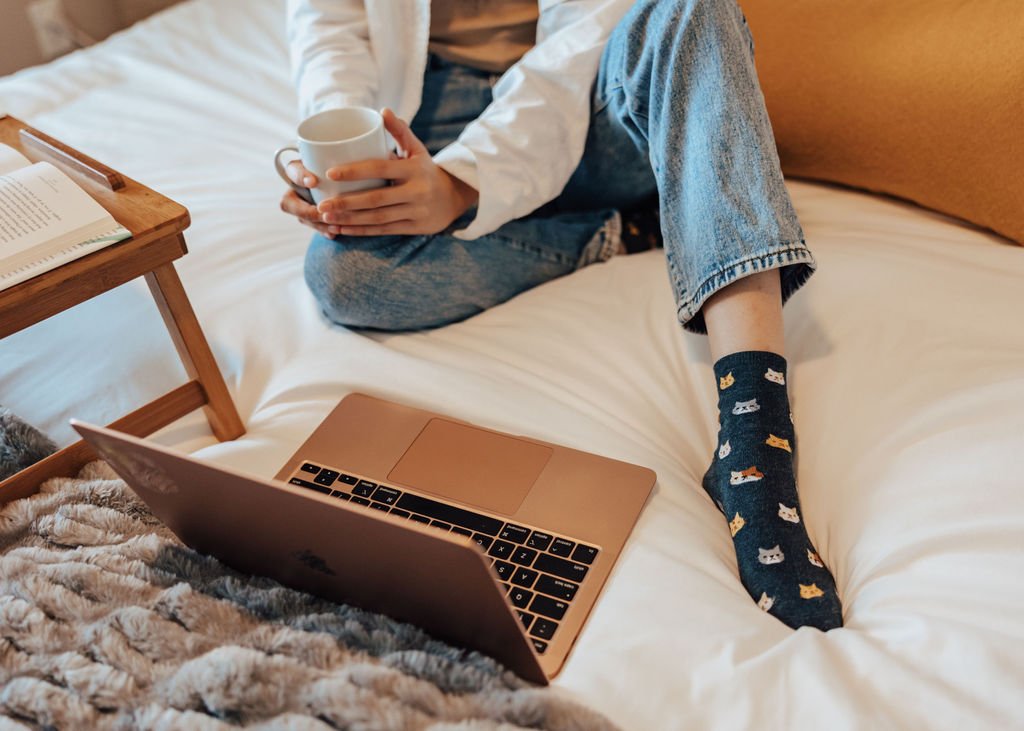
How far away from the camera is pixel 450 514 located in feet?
2.47

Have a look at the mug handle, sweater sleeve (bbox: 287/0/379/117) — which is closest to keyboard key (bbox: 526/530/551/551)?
the mug handle

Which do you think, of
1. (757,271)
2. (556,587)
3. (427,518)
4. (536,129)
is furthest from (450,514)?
(536,129)

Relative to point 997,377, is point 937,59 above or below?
above

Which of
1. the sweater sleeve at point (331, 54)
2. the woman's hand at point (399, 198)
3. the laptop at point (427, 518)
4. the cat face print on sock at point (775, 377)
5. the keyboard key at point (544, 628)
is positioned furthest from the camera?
the sweater sleeve at point (331, 54)

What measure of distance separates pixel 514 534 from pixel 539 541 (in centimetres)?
2

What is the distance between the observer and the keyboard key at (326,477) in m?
0.80

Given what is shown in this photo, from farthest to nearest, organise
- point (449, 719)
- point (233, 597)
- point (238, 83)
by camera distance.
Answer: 1. point (238, 83)
2. point (233, 597)
3. point (449, 719)

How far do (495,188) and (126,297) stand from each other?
502 mm

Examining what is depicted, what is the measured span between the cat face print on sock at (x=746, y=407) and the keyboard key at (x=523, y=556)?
0.71ft

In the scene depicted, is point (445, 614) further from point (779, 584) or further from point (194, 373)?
point (194, 373)

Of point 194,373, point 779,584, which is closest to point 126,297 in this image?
point 194,373

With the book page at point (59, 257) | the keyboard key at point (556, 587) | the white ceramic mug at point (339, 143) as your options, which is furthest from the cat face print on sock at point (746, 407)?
the book page at point (59, 257)

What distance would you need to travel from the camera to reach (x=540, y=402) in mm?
855

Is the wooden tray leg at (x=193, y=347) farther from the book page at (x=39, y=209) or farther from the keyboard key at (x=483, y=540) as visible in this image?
the keyboard key at (x=483, y=540)
